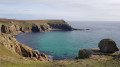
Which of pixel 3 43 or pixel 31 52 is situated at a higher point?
pixel 3 43

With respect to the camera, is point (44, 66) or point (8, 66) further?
point (44, 66)

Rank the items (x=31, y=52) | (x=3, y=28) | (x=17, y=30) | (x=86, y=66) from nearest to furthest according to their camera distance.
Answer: (x=86, y=66) < (x=31, y=52) < (x=3, y=28) < (x=17, y=30)

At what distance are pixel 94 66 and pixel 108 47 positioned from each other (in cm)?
2252

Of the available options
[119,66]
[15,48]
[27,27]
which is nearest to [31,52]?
[15,48]

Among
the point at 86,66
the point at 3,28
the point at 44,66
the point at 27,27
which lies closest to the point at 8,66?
the point at 44,66

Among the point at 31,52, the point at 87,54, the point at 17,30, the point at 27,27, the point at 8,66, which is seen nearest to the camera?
the point at 8,66

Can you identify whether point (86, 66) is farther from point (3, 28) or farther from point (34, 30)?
point (34, 30)

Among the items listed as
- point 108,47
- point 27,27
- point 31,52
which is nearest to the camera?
point 108,47

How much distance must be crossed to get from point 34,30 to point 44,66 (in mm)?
176116

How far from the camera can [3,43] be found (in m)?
48.1

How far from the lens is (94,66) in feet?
87.4

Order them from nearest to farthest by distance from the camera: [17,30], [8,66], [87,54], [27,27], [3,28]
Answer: [8,66], [87,54], [3,28], [17,30], [27,27]

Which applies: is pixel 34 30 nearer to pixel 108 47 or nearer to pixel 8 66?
pixel 108 47

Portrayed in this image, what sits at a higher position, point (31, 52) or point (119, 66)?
point (119, 66)
